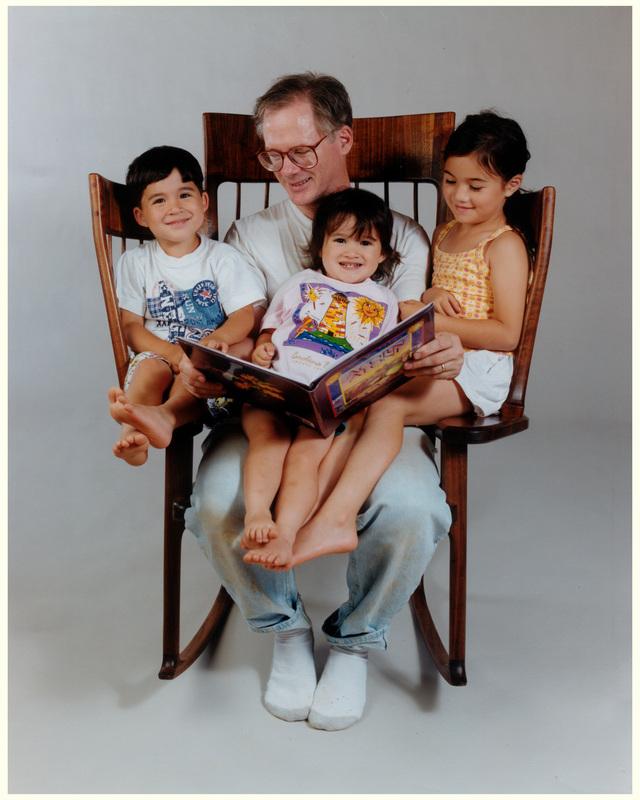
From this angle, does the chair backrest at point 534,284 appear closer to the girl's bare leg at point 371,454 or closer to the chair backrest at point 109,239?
the girl's bare leg at point 371,454

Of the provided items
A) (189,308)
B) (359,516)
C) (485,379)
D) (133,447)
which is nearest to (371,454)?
(359,516)

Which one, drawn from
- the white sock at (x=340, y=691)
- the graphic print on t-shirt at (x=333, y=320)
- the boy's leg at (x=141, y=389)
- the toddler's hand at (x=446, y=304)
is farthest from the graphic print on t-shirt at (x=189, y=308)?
the white sock at (x=340, y=691)

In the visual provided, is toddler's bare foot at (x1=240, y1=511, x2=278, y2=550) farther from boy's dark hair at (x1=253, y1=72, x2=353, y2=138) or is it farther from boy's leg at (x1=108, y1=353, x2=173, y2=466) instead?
boy's dark hair at (x1=253, y1=72, x2=353, y2=138)

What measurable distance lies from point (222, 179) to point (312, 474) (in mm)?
921

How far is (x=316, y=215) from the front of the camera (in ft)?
7.14

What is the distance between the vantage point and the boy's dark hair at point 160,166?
218 centimetres

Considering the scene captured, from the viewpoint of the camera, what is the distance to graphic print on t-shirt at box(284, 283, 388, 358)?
2.08 m

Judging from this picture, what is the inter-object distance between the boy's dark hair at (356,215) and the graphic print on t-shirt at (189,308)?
0.86 feet

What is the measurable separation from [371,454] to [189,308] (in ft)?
1.83

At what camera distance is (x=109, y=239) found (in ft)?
7.54

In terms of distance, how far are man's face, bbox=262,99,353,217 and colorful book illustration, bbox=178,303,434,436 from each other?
550 mm

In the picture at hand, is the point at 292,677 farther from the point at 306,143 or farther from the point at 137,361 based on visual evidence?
the point at 306,143

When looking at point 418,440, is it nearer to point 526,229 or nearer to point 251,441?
point 251,441

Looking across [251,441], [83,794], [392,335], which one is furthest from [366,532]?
[83,794]
